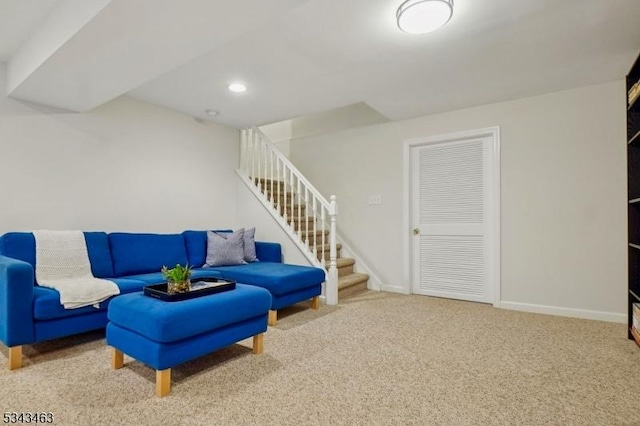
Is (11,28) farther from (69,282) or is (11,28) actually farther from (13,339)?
(13,339)

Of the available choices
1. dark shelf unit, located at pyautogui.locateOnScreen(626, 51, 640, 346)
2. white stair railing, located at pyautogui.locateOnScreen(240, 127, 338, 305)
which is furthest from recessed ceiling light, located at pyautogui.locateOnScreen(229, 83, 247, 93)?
dark shelf unit, located at pyautogui.locateOnScreen(626, 51, 640, 346)

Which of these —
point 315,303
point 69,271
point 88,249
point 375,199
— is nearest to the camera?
point 69,271

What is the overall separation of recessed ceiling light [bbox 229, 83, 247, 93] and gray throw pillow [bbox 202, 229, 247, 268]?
5.33 ft

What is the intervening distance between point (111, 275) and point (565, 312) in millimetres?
4431

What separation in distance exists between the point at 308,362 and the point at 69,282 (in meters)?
1.93

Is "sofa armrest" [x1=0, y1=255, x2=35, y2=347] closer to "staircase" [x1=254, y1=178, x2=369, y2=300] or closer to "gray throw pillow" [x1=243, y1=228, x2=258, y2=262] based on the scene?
"gray throw pillow" [x1=243, y1=228, x2=258, y2=262]

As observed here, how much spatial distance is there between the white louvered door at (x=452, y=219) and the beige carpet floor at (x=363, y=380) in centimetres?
106

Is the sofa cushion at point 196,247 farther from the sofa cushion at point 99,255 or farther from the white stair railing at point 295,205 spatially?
the white stair railing at point 295,205

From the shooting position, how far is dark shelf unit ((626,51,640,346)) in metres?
2.53

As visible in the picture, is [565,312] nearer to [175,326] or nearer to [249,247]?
[249,247]

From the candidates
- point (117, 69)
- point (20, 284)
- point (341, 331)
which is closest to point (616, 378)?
point (341, 331)

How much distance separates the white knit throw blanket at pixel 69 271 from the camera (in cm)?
234

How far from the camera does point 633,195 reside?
2578 millimetres

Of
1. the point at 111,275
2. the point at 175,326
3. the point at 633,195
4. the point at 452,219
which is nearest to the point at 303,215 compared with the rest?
the point at 452,219
